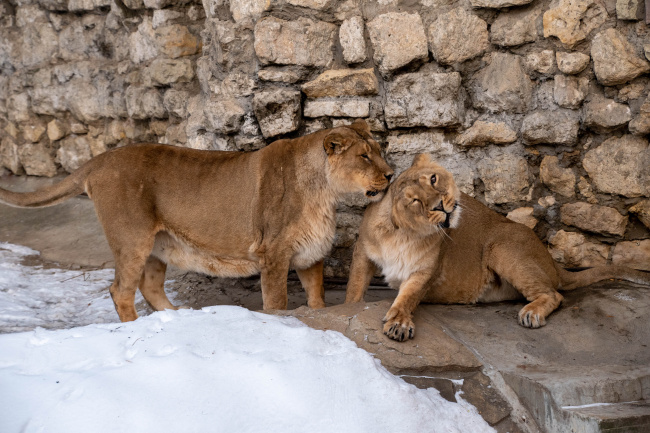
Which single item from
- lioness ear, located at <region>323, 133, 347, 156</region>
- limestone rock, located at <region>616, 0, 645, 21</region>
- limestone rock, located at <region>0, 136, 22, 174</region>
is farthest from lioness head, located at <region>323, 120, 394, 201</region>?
limestone rock, located at <region>0, 136, 22, 174</region>

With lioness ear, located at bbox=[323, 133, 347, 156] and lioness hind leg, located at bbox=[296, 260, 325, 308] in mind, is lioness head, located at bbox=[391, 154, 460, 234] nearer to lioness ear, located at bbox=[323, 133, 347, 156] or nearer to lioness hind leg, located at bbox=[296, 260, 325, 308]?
lioness ear, located at bbox=[323, 133, 347, 156]

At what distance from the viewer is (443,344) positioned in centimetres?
350

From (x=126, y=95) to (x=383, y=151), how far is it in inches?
121

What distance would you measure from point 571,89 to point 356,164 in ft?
5.37

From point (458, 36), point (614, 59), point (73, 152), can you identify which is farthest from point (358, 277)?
point (73, 152)

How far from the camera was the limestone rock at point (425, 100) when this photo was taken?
4.89 m

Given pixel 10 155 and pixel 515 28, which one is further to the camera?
pixel 10 155

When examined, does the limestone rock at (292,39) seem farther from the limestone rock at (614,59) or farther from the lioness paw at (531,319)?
the lioness paw at (531,319)

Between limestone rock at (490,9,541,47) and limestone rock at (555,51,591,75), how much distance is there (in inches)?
10.2

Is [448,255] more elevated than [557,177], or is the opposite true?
[557,177]

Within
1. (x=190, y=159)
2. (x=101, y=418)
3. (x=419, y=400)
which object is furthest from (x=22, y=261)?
(x=419, y=400)

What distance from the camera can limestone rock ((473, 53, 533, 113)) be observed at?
4.77 meters

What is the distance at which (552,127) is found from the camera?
4691mm

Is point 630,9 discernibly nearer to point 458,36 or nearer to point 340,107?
point 458,36
